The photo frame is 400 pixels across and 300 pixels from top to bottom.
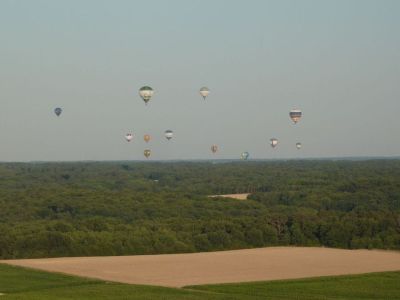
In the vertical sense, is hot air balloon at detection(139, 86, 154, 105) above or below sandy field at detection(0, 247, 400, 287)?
above

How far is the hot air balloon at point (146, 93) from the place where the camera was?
78.8 metres

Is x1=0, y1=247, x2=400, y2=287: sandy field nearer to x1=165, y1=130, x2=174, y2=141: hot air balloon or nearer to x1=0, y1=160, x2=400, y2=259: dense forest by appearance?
x1=0, y1=160, x2=400, y2=259: dense forest

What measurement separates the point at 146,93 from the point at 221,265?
2836 cm

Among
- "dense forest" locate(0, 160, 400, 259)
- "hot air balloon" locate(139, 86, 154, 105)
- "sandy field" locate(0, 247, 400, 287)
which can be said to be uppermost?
"hot air balloon" locate(139, 86, 154, 105)

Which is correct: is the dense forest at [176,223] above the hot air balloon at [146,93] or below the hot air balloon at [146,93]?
below

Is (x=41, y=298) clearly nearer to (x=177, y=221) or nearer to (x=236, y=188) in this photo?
(x=177, y=221)

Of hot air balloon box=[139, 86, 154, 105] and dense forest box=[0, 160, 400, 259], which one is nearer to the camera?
dense forest box=[0, 160, 400, 259]

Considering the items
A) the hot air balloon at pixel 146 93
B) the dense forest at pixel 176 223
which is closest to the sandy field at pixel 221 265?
the dense forest at pixel 176 223

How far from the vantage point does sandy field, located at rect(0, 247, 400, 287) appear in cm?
4681

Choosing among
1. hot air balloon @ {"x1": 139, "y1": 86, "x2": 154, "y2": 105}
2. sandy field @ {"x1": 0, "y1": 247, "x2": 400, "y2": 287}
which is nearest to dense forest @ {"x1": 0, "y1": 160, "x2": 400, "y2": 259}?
sandy field @ {"x1": 0, "y1": 247, "x2": 400, "y2": 287}

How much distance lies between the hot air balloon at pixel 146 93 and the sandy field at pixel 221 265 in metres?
19.1

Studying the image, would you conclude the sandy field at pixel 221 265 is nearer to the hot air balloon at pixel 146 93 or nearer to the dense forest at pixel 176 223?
the dense forest at pixel 176 223

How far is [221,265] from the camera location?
53.9m

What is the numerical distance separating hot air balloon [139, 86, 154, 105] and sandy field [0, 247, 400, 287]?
19088mm
